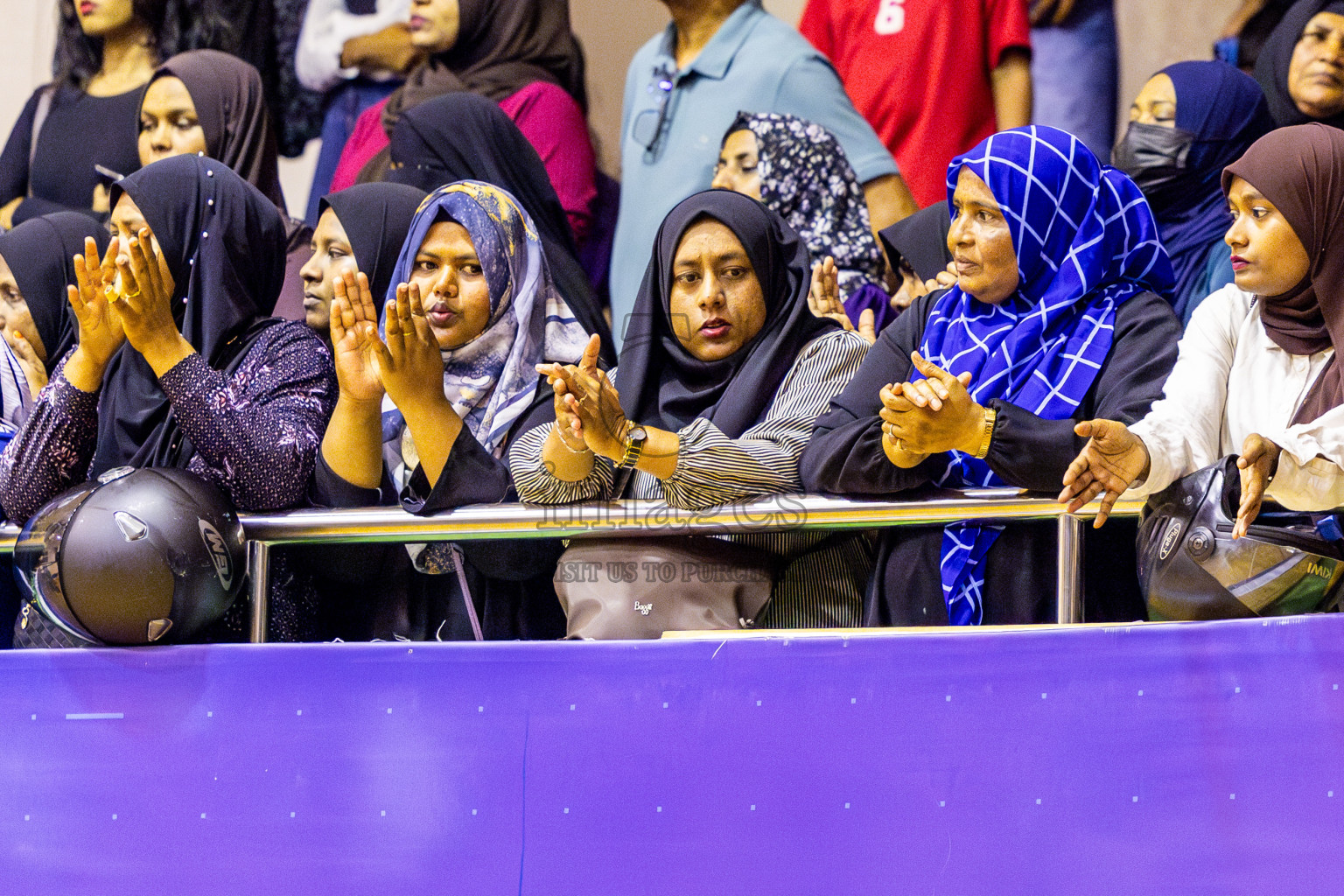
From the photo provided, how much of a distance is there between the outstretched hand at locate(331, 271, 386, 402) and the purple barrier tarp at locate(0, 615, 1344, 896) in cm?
51

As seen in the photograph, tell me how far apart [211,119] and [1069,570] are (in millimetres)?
2783

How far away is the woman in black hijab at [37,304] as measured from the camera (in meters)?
3.16

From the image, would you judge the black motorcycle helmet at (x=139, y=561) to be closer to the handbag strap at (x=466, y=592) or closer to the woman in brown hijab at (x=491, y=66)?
the handbag strap at (x=466, y=592)

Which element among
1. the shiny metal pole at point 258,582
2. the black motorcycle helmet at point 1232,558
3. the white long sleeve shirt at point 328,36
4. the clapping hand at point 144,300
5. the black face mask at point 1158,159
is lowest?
the shiny metal pole at point 258,582

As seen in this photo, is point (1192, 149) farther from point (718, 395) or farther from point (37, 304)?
point (37, 304)

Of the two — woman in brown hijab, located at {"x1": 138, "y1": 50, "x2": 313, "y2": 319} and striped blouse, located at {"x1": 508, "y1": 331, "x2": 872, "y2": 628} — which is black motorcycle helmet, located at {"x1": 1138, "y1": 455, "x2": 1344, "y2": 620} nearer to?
striped blouse, located at {"x1": 508, "y1": 331, "x2": 872, "y2": 628}

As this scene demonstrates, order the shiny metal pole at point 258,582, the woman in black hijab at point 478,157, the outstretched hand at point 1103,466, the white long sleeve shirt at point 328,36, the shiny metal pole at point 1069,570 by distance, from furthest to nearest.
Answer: the white long sleeve shirt at point 328,36 → the woman in black hijab at point 478,157 → the shiny metal pole at point 258,582 → the shiny metal pole at point 1069,570 → the outstretched hand at point 1103,466

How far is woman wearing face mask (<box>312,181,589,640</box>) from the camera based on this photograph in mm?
2443

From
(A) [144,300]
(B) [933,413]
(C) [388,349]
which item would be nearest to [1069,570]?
(B) [933,413]

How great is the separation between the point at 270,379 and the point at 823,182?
1459 mm

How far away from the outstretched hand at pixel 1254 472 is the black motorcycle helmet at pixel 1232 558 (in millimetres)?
63

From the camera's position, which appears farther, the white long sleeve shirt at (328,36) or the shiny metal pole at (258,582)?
the white long sleeve shirt at (328,36)

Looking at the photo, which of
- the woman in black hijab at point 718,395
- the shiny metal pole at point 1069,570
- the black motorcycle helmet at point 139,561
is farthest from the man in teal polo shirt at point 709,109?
the shiny metal pole at point 1069,570

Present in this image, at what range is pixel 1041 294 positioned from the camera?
2.46 m
